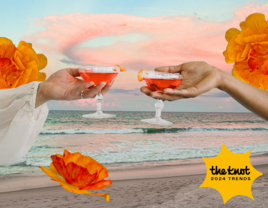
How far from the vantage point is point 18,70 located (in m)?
1.10

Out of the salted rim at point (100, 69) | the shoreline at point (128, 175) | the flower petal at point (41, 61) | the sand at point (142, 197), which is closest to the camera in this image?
the flower petal at point (41, 61)

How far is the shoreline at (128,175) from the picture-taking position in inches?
171

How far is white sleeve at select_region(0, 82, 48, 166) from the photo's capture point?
1.82m

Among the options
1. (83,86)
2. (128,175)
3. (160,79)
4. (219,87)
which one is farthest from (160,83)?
(128,175)

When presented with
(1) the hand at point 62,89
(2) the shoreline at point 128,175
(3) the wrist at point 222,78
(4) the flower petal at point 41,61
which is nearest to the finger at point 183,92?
(3) the wrist at point 222,78

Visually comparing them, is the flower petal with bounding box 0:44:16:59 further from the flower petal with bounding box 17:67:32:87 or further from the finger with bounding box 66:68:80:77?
the finger with bounding box 66:68:80:77

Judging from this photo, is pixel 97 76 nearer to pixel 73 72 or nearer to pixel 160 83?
pixel 73 72

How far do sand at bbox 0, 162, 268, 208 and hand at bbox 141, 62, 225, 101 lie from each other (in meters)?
1.95

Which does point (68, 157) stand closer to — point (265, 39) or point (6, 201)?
point (265, 39)

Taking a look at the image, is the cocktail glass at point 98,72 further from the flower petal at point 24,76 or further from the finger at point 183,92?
the flower petal at point 24,76

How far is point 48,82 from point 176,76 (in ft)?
3.32

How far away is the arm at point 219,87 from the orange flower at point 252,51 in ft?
2.03

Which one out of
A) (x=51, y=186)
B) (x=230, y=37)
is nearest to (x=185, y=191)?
(x=51, y=186)

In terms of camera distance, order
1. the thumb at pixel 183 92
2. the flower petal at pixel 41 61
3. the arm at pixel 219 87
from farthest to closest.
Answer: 1. the arm at pixel 219 87
2. the thumb at pixel 183 92
3. the flower petal at pixel 41 61
